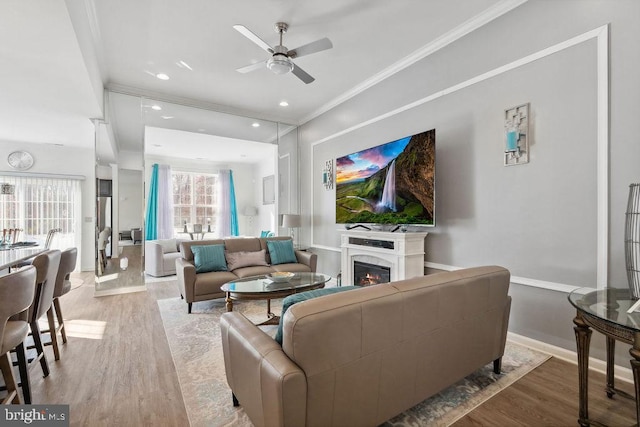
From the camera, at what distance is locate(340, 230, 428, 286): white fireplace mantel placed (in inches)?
133

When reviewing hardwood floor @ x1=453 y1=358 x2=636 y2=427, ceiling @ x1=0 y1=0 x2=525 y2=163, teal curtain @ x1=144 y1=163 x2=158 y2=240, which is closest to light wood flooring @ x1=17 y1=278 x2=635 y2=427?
hardwood floor @ x1=453 y1=358 x2=636 y2=427

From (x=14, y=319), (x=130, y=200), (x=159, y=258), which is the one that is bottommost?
(x=159, y=258)

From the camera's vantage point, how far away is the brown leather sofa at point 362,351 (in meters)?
1.21

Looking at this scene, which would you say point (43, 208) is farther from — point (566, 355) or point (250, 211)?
point (566, 355)

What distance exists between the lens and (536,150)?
2.62 meters

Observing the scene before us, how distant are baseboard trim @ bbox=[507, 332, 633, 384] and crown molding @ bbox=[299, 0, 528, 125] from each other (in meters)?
2.99

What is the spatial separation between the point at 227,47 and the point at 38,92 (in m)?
2.36

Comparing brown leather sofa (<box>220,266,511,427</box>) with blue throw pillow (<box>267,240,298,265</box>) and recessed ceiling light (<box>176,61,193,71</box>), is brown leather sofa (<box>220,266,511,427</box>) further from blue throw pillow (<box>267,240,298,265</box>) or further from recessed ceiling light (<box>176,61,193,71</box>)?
recessed ceiling light (<box>176,61,193,71</box>)

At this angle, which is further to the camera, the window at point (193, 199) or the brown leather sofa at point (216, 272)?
the window at point (193, 199)

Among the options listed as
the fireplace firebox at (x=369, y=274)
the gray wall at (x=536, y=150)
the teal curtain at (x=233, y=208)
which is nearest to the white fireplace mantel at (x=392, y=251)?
the fireplace firebox at (x=369, y=274)

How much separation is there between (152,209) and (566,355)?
8623 millimetres

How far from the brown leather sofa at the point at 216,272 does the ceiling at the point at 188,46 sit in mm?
2278

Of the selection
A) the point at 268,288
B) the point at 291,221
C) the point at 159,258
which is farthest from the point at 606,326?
the point at 159,258

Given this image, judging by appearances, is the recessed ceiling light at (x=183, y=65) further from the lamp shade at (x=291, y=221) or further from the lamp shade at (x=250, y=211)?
the lamp shade at (x=250, y=211)
